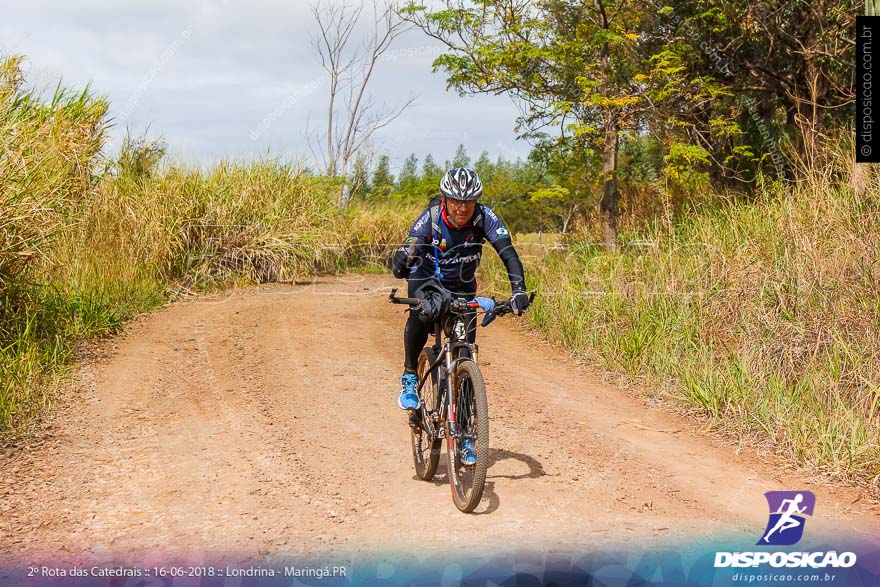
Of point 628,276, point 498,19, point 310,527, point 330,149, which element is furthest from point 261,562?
point 330,149

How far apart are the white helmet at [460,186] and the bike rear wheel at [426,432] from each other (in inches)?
43.9

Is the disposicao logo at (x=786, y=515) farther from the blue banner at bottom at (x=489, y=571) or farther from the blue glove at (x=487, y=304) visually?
the blue glove at (x=487, y=304)

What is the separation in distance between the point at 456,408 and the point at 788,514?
2.24 meters

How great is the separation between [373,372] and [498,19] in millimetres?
7899

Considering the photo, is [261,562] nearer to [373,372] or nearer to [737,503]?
[737,503]

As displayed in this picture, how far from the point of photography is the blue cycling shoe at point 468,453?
479 cm

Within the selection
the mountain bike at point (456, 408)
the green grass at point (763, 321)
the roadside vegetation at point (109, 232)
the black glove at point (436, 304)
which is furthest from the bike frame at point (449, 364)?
the roadside vegetation at point (109, 232)

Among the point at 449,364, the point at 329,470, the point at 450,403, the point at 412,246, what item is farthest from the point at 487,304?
the point at 329,470

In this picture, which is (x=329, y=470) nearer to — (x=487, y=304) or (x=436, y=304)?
(x=436, y=304)

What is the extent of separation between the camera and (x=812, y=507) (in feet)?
17.4

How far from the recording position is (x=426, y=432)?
561cm

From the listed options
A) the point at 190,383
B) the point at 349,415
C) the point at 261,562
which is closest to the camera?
the point at 261,562

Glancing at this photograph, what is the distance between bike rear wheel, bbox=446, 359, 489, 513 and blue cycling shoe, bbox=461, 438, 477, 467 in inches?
0.9

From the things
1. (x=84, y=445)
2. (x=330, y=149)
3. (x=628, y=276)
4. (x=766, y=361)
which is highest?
(x=330, y=149)
